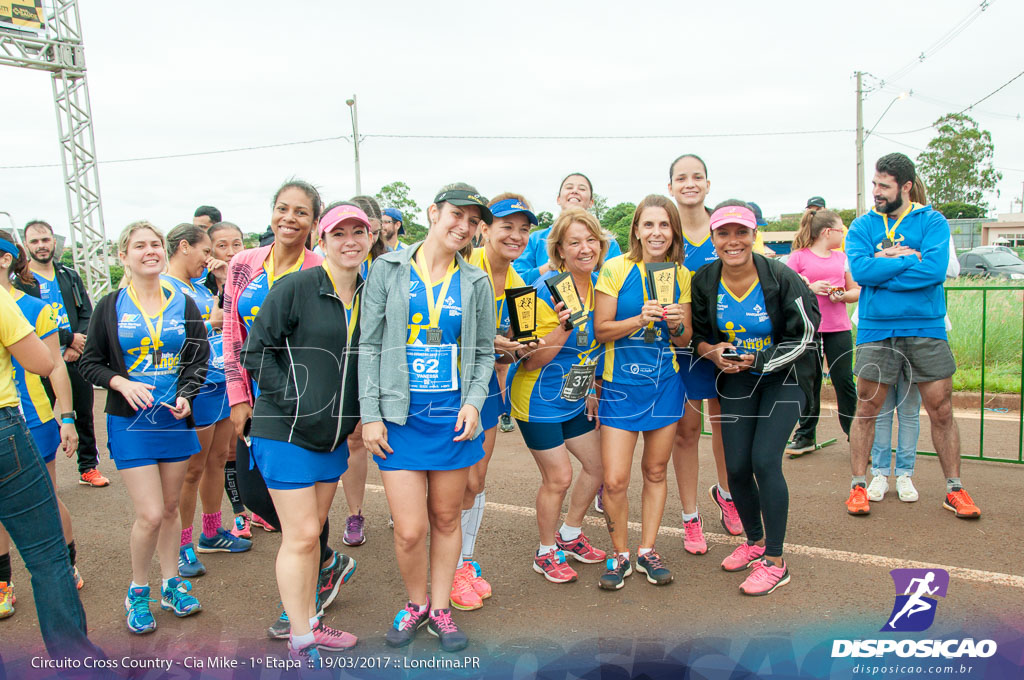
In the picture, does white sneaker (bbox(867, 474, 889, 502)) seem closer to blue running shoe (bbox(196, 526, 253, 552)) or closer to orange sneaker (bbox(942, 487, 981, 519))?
orange sneaker (bbox(942, 487, 981, 519))

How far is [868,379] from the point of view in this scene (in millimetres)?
5160

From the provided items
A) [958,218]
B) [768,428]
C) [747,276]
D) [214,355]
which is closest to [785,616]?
[768,428]

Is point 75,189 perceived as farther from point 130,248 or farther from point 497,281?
point 497,281

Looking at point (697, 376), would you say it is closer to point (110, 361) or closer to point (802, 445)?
Result: point (802, 445)

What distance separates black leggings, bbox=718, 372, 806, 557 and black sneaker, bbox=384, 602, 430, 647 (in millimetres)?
1941

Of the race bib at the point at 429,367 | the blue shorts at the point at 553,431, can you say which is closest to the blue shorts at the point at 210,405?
the race bib at the point at 429,367

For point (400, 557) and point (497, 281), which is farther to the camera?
point (497, 281)

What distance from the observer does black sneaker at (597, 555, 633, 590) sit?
156 inches

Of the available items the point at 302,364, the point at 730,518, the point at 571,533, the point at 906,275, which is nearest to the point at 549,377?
the point at 571,533

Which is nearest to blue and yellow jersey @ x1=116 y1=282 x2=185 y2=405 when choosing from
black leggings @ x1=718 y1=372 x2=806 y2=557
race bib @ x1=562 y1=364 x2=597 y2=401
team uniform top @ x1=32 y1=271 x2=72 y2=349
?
race bib @ x1=562 y1=364 x2=597 y2=401

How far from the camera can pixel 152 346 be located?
3809 mm

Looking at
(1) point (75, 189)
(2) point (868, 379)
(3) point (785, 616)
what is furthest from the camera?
(1) point (75, 189)

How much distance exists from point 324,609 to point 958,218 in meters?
52.9

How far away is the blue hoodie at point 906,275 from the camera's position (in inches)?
190
